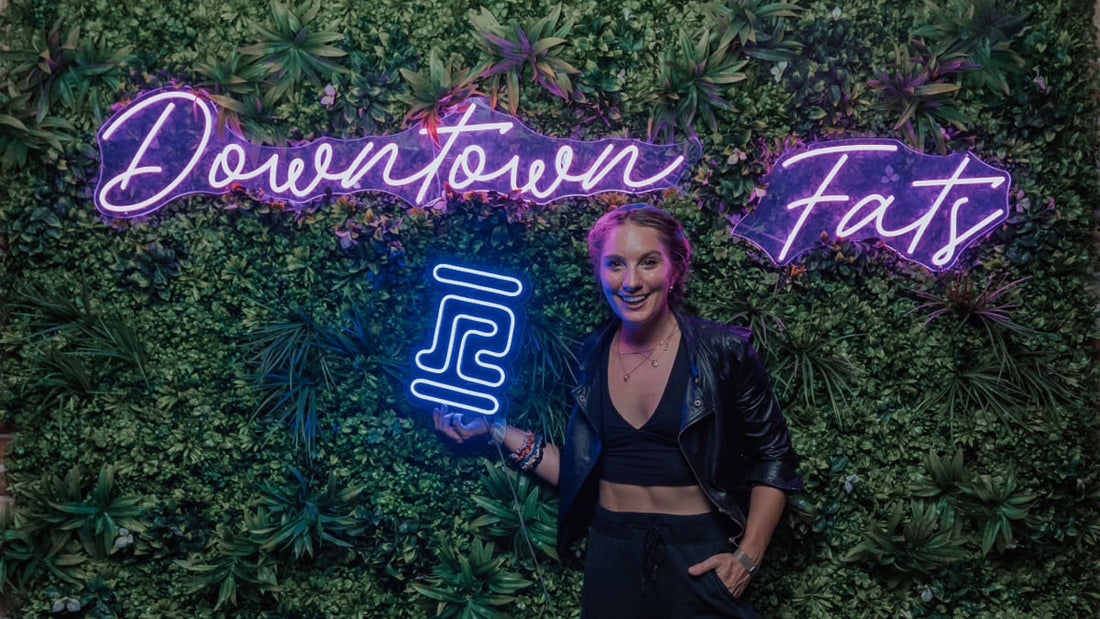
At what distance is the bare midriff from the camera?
363 cm

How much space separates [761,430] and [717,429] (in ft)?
0.72

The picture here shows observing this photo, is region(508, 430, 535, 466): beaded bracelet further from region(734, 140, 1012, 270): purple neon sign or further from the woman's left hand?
region(734, 140, 1012, 270): purple neon sign

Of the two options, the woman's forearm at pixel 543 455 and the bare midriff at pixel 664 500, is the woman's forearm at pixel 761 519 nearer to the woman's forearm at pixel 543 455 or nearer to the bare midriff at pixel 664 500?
the bare midriff at pixel 664 500

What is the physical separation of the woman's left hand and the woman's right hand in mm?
1074

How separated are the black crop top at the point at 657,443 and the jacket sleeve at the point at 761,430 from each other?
25 cm

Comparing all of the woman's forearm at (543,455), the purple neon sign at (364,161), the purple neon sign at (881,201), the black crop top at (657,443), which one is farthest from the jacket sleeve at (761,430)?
the purple neon sign at (364,161)

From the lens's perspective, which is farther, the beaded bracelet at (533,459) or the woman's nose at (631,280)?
the beaded bracelet at (533,459)

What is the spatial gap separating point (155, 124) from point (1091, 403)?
4.33 meters

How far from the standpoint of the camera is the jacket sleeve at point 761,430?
3.70 m

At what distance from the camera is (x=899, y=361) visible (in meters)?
4.08

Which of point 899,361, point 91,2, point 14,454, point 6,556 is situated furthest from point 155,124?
point 899,361

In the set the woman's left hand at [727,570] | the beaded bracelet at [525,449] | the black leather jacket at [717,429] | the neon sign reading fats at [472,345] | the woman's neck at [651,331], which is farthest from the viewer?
the beaded bracelet at [525,449]

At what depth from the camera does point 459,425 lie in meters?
4.04

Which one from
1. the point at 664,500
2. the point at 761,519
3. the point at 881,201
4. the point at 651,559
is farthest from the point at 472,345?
the point at 881,201
